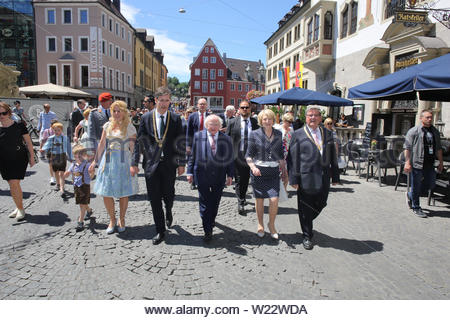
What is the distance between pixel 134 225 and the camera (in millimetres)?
4852

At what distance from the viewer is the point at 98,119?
566cm

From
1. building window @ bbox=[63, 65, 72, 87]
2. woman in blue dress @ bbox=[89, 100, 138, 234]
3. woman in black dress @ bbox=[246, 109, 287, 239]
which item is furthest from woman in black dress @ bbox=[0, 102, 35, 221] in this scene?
building window @ bbox=[63, 65, 72, 87]

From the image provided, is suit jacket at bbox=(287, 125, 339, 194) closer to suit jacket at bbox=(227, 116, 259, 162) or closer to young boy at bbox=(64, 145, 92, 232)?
suit jacket at bbox=(227, 116, 259, 162)

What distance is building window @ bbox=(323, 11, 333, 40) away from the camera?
19.6m

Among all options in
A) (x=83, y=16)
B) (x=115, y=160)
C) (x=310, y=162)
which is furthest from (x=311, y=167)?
(x=83, y=16)

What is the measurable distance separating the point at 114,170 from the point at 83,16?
3658cm

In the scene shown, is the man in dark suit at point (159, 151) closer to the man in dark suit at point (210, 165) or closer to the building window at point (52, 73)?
the man in dark suit at point (210, 165)

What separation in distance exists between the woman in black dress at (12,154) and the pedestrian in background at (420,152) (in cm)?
684

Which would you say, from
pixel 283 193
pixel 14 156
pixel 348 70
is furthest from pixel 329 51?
pixel 14 156

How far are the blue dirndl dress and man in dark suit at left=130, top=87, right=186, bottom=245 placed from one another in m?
0.19

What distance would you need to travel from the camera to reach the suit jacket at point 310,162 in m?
4.09
